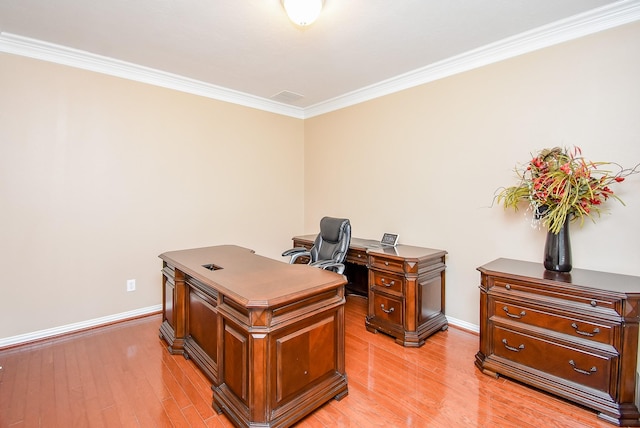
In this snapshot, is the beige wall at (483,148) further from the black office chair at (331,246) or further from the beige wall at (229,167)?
the black office chair at (331,246)

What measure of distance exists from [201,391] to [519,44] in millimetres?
3767

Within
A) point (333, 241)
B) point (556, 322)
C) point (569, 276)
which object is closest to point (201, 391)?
point (333, 241)

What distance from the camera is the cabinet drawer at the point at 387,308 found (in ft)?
9.09

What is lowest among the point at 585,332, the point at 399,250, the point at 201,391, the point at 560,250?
the point at 201,391

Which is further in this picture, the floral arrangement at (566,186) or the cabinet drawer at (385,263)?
the cabinet drawer at (385,263)

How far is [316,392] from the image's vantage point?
1826 mm

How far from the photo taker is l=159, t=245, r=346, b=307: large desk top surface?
1.62 m

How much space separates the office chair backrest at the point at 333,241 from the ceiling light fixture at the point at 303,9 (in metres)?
1.89

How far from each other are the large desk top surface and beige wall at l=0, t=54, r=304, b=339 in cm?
105

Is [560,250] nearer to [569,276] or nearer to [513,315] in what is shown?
[569,276]

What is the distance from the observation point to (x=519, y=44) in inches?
101

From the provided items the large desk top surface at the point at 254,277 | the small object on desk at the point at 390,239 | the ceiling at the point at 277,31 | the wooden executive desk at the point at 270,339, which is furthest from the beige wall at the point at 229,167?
the wooden executive desk at the point at 270,339

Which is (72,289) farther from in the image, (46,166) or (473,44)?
(473,44)

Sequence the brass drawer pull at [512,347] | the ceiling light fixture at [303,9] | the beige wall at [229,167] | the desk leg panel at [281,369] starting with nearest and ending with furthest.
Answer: the desk leg panel at [281,369], the ceiling light fixture at [303,9], the brass drawer pull at [512,347], the beige wall at [229,167]
